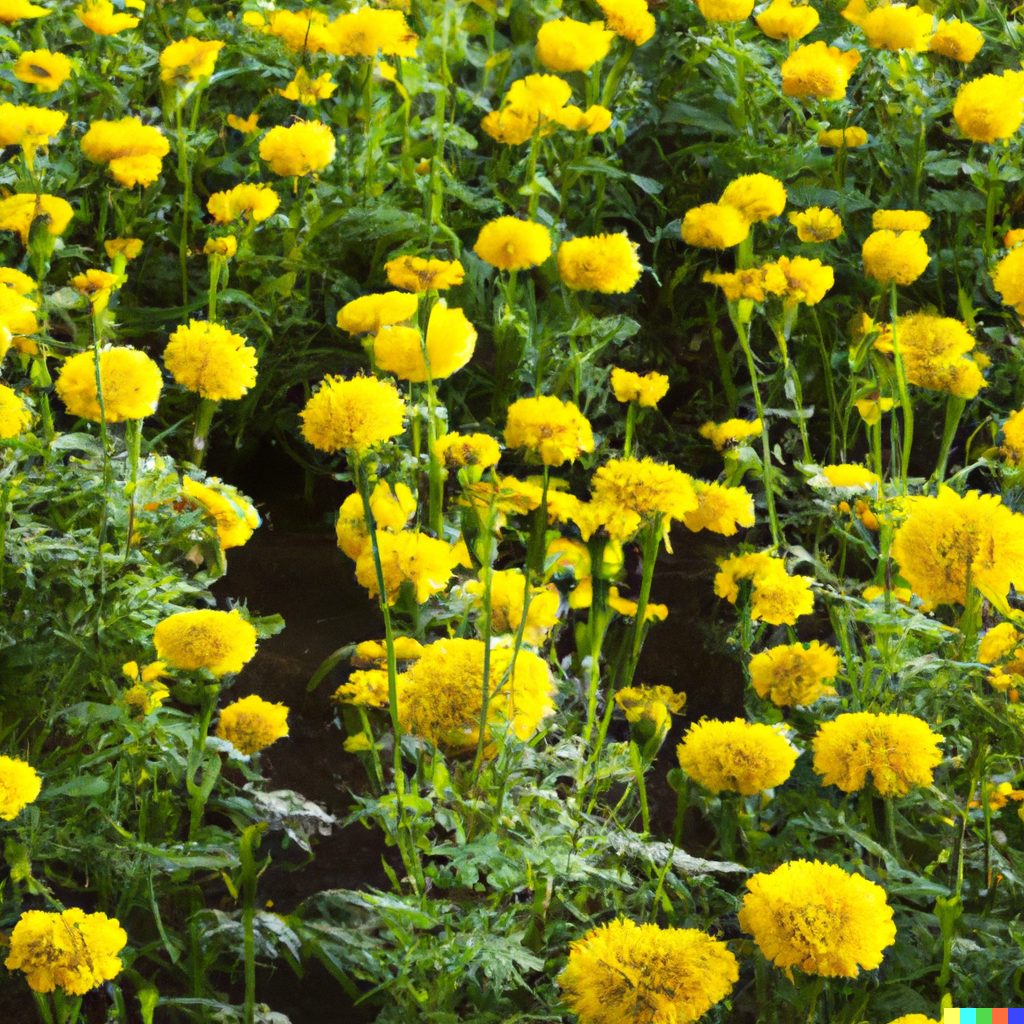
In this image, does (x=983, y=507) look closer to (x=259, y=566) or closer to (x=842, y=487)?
(x=842, y=487)

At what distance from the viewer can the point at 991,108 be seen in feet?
5.65

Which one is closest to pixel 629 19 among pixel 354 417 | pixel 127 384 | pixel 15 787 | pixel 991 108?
pixel 991 108

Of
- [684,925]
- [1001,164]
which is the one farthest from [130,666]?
[1001,164]

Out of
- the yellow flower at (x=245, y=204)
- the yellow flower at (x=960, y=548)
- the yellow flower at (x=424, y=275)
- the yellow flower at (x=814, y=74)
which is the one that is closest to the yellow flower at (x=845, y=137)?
the yellow flower at (x=814, y=74)

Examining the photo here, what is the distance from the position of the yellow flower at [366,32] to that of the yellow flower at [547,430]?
0.86 meters

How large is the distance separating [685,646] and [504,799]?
2.00 ft

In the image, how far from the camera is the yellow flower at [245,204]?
1.74m

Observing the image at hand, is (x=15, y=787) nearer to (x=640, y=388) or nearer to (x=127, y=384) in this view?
(x=127, y=384)

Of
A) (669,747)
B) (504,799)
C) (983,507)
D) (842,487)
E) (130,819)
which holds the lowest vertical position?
(669,747)

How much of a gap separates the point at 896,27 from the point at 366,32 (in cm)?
94

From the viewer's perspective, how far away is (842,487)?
4.38 feet

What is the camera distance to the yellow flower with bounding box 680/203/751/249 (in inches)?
67.6

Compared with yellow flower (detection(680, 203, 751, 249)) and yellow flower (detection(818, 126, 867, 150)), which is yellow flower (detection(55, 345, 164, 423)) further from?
yellow flower (detection(818, 126, 867, 150))

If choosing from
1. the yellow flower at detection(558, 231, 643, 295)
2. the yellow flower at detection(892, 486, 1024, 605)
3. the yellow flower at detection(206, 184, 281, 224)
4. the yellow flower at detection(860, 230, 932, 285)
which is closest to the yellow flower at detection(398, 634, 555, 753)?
the yellow flower at detection(892, 486, 1024, 605)
